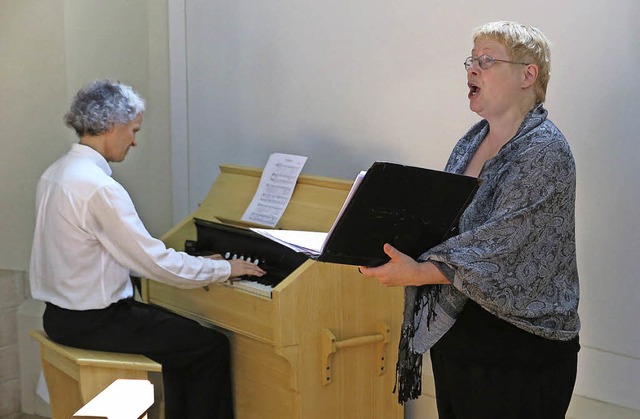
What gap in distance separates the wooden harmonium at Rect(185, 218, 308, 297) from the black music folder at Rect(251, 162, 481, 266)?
1052 mm

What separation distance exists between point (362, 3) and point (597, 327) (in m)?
1.60

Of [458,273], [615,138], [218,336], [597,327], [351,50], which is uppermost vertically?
[351,50]

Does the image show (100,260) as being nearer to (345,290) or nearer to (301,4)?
(345,290)

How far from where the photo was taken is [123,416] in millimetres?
1082

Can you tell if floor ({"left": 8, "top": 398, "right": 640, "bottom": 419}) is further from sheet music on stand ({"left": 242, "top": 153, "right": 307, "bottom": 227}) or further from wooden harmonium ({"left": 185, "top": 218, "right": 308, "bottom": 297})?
sheet music on stand ({"left": 242, "top": 153, "right": 307, "bottom": 227})

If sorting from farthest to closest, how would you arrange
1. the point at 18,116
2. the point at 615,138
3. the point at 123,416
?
the point at 18,116 < the point at 615,138 < the point at 123,416

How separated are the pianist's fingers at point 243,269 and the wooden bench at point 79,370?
0.44 meters

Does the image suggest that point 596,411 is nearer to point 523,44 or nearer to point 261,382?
point 261,382

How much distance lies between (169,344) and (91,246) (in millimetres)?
464

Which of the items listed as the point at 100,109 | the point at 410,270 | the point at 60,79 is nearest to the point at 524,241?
the point at 410,270

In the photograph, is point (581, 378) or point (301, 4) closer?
point (581, 378)

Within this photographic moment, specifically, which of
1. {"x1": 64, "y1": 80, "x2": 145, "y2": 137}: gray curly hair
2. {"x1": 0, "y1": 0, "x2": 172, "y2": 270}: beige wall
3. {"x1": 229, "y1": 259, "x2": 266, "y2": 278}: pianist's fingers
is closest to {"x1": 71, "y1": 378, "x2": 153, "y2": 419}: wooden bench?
{"x1": 229, "y1": 259, "x2": 266, "y2": 278}: pianist's fingers

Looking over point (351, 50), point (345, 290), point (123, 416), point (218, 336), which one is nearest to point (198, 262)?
point (218, 336)

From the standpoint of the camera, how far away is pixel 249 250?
132 inches
